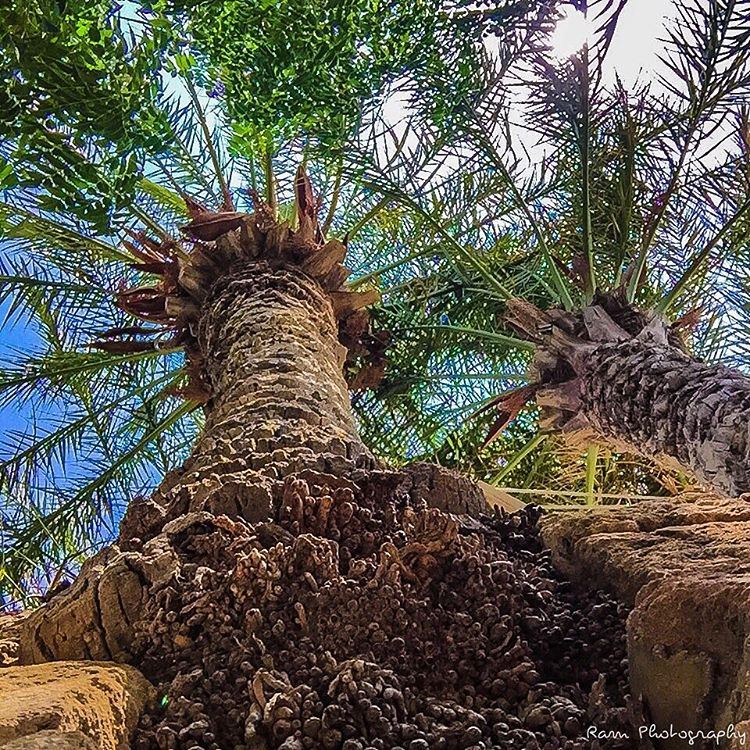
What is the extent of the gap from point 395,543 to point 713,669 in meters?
0.62

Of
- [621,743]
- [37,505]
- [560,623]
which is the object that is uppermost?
[37,505]

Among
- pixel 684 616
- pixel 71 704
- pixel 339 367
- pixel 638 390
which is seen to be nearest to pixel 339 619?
pixel 71 704

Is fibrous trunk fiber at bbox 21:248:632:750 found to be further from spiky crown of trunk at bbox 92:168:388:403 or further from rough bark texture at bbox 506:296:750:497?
spiky crown of trunk at bbox 92:168:388:403

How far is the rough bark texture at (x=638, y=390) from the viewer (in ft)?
9.34

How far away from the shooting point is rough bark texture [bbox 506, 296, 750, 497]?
112 inches

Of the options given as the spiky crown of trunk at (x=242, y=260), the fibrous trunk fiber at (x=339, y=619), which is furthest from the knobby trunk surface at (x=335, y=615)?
the spiky crown of trunk at (x=242, y=260)

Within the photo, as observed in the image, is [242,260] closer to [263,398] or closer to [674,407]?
[263,398]

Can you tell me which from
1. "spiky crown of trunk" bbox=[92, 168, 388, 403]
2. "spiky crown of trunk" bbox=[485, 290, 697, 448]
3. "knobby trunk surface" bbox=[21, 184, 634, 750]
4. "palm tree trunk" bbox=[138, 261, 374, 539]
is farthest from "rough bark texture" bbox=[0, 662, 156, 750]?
"spiky crown of trunk" bbox=[485, 290, 697, 448]

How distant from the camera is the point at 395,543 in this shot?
60.8 inches

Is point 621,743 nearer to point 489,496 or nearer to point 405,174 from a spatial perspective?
point 489,496

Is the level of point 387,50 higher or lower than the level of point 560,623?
higher

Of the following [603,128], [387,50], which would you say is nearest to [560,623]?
[387,50]

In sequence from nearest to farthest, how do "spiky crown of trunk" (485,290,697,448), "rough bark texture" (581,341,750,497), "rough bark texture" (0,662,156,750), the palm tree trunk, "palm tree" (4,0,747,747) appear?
"rough bark texture" (0,662,156,750) < "palm tree" (4,0,747,747) < the palm tree trunk < "rough bark texture" (581,341,750,497) < "spiky crown of trunk" (485,290,697,448)

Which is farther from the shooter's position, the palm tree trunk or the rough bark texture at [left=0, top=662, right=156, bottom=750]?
the palm tree trunk
